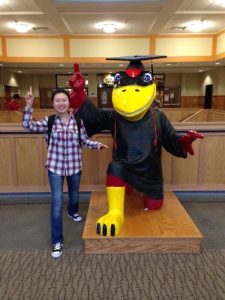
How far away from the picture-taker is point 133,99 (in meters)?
2.33

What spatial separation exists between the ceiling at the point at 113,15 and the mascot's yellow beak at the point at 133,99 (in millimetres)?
3985

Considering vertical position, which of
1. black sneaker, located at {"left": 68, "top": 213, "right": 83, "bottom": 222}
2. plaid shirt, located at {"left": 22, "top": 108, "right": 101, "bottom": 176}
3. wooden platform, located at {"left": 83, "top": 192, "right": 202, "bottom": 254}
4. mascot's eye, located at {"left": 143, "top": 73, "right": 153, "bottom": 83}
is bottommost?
black sneaker, located at {"left": 68, "top": 213, "right": 83, "bottom": 222}

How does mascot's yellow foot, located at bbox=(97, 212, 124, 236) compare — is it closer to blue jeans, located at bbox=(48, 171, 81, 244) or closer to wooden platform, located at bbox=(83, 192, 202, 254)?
wooden platform, located at bbox=(83, 192, 202, 254)

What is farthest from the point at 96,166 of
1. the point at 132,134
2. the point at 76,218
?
the point at 132,134

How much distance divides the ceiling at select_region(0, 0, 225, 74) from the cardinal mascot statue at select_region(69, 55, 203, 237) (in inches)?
153

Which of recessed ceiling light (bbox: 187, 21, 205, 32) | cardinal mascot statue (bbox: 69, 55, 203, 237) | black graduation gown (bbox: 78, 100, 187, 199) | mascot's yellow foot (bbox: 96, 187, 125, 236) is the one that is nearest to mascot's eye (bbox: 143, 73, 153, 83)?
cardinal mascot statue (bbox: 69, 55, 203, 237)

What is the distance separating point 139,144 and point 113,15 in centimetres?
510

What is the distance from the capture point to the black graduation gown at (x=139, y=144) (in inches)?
97.0

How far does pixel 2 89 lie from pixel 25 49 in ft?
13.0

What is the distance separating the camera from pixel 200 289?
186 centimetres

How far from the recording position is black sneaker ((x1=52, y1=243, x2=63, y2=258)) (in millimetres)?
2217

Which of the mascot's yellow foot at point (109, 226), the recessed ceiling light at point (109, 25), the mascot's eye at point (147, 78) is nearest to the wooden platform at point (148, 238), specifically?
the mascot's yellow foot at point (109, 226)

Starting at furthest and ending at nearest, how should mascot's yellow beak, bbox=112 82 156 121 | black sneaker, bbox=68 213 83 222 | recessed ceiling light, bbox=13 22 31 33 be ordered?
recessed ceiling light, bbox=13 22 31 33, black sneaker, bbox=68 213 83 222, mascot's yellow beak, bbox=112 82 156 121

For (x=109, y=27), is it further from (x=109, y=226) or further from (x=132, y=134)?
(x=109, y=226)
